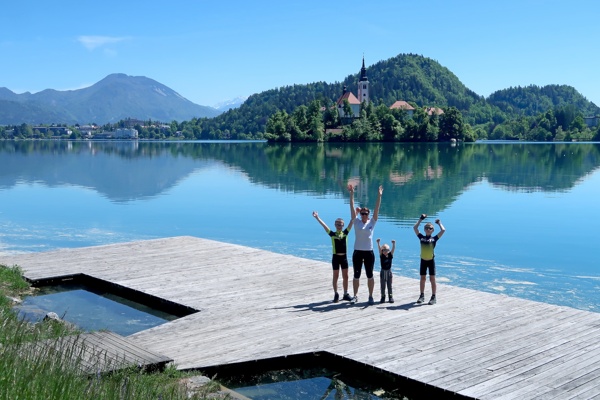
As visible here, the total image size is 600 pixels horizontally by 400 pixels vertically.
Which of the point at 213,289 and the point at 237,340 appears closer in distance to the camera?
the point at 237,340

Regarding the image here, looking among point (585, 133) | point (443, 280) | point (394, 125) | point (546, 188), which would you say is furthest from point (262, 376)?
point (585, 133)

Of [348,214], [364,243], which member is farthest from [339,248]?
[348,214]

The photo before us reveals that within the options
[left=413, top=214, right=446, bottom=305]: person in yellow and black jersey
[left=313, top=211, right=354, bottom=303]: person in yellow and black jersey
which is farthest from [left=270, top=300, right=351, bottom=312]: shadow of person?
[left=413, top=214, right=446, bottom=305]: person in yellow and black jersey

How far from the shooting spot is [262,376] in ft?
33.3

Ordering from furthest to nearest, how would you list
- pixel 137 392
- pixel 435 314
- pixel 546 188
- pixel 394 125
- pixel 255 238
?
pixel 394 125
pixel 546 188
pixel 255 238
pixel 435 314
pixel 137 392

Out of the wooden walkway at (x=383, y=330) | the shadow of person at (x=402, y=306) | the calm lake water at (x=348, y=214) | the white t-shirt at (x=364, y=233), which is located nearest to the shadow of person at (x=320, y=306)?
the wooden walkway at (x=383, y=330)

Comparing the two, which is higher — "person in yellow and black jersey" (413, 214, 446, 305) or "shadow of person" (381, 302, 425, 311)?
"person in yellow and black jersey" (413, 214, 446, 305)

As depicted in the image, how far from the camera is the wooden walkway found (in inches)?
362

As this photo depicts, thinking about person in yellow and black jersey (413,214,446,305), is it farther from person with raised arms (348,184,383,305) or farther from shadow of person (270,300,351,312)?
shadow of person (270,300,351,312)

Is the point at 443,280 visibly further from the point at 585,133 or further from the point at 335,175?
the point at 585,133

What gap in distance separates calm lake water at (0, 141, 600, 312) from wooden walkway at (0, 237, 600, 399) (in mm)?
1192

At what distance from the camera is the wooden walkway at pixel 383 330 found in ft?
30.2

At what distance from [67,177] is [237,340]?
5098 centimetres

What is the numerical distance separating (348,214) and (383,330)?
1994 centimetres
